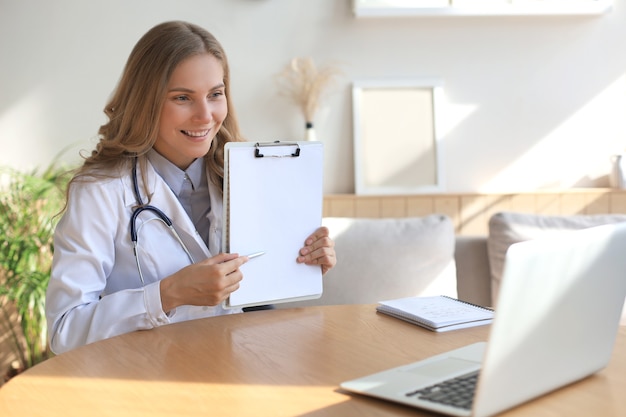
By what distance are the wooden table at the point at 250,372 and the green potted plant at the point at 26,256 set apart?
194cm

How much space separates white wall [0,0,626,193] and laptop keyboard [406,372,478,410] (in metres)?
2.81

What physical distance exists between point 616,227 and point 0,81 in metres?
3.40

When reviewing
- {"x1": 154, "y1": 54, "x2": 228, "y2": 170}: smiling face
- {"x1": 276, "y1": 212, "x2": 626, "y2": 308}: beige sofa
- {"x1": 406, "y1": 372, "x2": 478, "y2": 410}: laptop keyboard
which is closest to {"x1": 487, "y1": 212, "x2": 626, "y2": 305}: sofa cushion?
{"x1": 276, "y1": 212, "x2": 626, "y2": 308}: beige sofa

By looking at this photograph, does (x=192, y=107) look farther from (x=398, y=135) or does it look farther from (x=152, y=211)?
(x=398, y=135)

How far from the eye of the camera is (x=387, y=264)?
9.81 ft

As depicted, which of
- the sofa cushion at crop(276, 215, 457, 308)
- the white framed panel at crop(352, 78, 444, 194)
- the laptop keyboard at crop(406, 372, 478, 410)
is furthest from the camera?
the white framed panel at crop(352, 78, 444, 194)

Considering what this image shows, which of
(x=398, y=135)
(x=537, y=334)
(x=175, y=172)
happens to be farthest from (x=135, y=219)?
(x=398, y=135)

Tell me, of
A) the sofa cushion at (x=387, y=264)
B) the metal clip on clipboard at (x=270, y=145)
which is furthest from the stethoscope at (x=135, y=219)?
the sofa cushion at (x=387, y=264)

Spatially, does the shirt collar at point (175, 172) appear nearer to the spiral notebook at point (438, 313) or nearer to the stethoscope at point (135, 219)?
the stethoscope at point (135, 219)

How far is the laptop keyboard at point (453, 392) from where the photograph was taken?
1213mm

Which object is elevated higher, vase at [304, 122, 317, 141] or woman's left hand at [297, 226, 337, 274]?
vase at [304, 122, 317, 141]

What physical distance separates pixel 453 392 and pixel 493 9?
120 inches

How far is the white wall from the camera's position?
3988 mm

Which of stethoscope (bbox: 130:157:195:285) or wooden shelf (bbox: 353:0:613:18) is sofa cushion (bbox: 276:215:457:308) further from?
wooden shelf (bbox: 353:0:613:18)
